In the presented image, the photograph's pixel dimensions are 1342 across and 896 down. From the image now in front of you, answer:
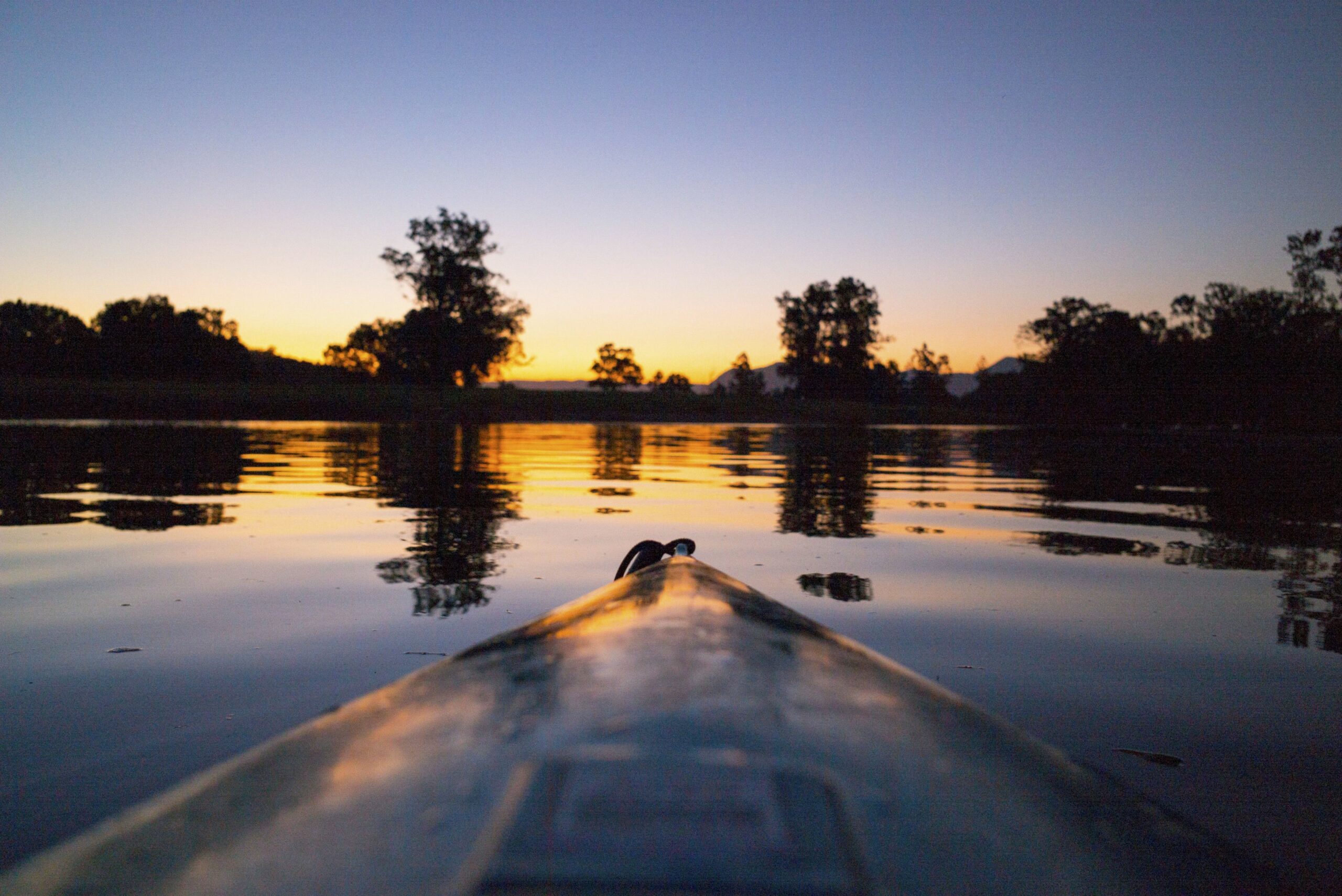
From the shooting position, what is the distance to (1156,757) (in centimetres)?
232

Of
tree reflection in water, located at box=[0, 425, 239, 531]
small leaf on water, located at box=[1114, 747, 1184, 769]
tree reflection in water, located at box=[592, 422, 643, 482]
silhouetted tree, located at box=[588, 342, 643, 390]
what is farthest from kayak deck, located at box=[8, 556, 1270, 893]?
silhouetted tree, located at box=[588, 342, 643, 390]

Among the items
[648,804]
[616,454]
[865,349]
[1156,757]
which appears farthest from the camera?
[865,349]

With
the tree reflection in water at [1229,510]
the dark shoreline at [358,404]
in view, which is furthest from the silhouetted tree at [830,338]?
the tree reflection in water at [1229,510]

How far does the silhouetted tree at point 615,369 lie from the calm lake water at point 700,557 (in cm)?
14331

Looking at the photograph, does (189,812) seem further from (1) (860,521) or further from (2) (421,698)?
(1) (860,521)

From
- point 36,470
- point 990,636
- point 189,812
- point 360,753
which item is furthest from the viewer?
point 36,470

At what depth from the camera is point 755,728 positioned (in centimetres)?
90

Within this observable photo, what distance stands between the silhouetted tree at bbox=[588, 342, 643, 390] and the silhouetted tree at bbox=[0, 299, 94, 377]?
8048 cm

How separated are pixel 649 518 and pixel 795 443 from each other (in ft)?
57.4

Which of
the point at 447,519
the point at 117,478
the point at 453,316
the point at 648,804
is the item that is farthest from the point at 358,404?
the point at 648,804

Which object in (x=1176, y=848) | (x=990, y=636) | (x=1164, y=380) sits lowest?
(x=990, y=636)

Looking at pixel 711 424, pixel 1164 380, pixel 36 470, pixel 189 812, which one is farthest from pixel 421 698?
pixel 1164 380

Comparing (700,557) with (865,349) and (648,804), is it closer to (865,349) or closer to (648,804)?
(648,804)

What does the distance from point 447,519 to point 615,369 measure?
148m
